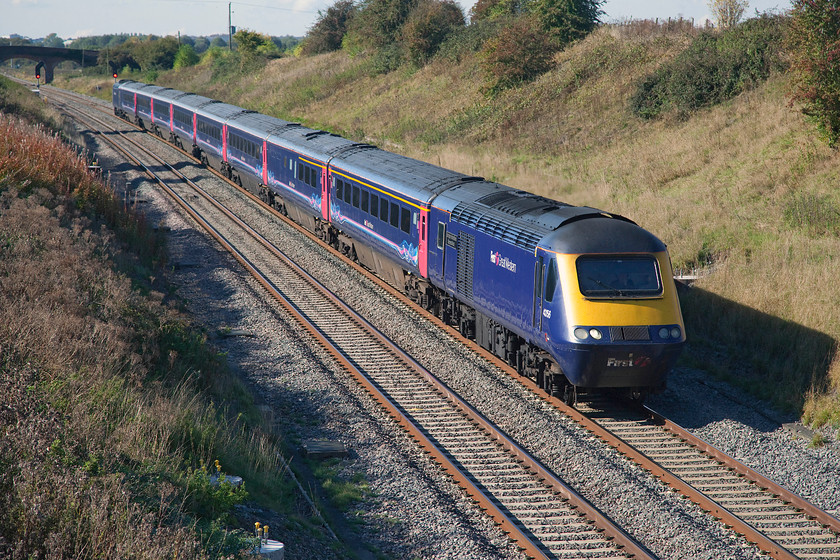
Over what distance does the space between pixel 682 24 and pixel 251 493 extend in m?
37.6

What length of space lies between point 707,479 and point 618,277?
314 cm

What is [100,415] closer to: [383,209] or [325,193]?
[383,209]

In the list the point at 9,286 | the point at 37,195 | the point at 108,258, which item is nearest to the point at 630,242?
the point at 9,286

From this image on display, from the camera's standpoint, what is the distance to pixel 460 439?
37.8ft

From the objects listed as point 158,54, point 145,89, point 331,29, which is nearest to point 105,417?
point 145,89

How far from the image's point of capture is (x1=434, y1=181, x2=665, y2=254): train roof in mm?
11734

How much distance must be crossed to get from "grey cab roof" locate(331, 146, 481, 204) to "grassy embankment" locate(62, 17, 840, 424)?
5.87 meters

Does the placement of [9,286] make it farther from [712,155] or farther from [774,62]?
[774,62]

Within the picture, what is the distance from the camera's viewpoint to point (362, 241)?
2056 cm

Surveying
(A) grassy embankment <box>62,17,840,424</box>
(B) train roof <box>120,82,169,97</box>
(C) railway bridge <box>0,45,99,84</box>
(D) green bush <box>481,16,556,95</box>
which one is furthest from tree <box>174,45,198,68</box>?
(D) green bush <box>481,16,556,95</box>

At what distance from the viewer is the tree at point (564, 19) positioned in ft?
143

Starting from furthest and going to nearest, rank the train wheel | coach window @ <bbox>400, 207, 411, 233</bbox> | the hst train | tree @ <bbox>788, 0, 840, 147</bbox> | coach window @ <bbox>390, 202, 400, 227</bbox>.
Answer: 1. tree @ <bbox>788, 0, 840, 147</bbox>
2. coach window @ <bbox>390, 202, 400, 227</bbox>
3. coach window @ <bbox>400, 207, 411, 233</bbox>
4. the train wheel
5. the hst train

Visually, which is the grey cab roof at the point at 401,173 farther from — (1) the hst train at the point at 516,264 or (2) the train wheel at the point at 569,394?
(2) the train wheel at the point at 569,394

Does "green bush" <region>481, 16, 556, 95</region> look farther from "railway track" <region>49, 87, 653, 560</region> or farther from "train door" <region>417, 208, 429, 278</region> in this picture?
"train door" <region>417, 208, 429, 278</region>
